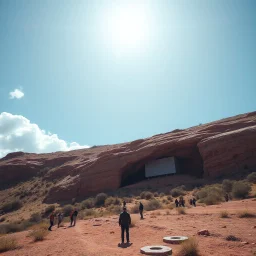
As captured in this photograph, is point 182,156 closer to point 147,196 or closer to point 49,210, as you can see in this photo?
point 147,196

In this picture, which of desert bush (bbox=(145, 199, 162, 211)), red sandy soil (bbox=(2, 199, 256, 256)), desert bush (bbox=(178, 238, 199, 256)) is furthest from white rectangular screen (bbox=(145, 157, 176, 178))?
desert bush (bbox=(178, 238, 199, 256))

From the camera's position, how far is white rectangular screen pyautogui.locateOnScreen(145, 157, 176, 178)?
35875 millimetres

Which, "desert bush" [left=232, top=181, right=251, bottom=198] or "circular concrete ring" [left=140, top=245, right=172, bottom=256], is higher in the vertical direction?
"desert bush" [left=232, top=181, right=251, bottom=198]

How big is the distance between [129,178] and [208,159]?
596 inches

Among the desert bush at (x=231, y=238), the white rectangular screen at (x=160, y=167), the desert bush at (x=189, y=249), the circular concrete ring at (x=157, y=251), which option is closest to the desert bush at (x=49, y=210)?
the white rectangular screen at (x=160, y=167)

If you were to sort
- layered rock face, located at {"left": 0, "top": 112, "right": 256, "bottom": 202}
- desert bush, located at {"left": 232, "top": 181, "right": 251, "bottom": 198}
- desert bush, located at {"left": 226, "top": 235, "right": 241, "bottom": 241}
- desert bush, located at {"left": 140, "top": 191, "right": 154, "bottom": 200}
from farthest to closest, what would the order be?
1. layered rock face, located at {"left": 0, "top": 112, "right": 256, "bottom": 202}
2. desert bush, located at {"left": 140, "top": 191, "right": 154, "bottom": 200}
3. desert bush, located at {"left": 232, "top": 181, "right": 251, "bottom": 198}
4. desert bush, located at {"left": 226, "top": 235, "right": 241, "bottom": 241}

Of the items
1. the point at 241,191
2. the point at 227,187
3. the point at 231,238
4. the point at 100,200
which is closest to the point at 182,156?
the point at 100,200

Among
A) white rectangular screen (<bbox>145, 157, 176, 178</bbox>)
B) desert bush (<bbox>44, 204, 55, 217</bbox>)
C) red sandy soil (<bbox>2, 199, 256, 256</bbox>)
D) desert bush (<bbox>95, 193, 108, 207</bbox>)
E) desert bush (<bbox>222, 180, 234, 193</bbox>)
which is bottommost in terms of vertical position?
red sandy soil (<bbox>2, 199, 256, 256</bbox>)

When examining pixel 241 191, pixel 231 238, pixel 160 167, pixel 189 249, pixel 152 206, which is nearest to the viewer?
pixel 189 249

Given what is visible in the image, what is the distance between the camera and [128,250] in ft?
25.3

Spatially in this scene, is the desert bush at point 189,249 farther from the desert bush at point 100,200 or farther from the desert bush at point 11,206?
the desert bush at point 11,206

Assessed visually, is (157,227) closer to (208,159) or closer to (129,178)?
(208,159)

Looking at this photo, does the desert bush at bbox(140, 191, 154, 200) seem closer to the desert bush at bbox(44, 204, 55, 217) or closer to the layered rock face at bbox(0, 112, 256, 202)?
the layered rock face at bbox(0, 112, 256, 202)

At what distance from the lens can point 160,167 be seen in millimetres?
36719
